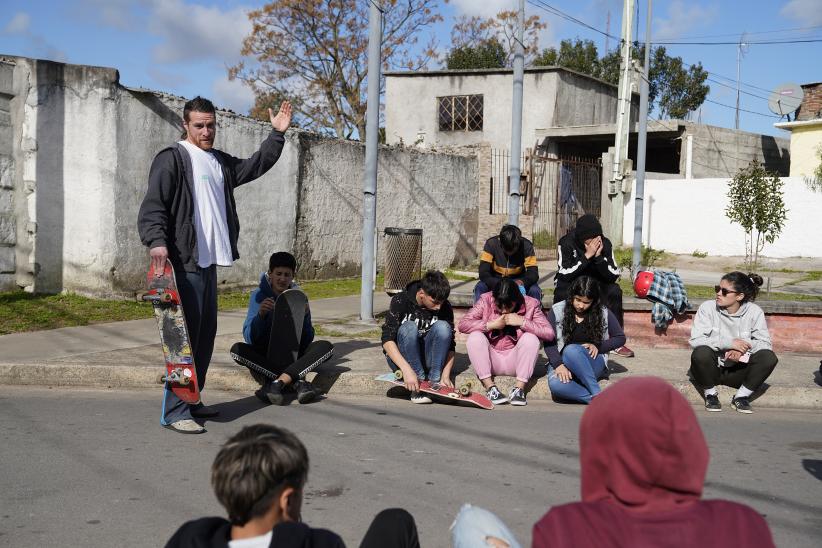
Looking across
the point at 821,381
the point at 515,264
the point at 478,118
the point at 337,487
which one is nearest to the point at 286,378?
the point at 337,487

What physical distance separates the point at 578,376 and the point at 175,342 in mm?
3413

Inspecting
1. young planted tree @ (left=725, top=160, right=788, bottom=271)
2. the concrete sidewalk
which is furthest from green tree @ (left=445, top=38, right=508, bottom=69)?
the concrete sidewalk

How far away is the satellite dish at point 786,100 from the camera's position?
2628cm

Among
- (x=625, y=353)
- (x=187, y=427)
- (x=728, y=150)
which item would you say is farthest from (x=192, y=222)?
(x=728, y=150)

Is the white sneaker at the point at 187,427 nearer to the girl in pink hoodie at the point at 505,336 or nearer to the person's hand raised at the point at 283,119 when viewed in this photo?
the person's hand raised at the point at 283,119

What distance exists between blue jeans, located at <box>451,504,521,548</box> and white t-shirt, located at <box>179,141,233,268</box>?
3720 millimetres

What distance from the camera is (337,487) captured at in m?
4.99

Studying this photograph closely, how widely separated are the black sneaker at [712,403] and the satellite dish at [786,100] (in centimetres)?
2165

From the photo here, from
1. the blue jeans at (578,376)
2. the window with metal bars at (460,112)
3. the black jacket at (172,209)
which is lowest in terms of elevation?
the blue jeans at (578,376)

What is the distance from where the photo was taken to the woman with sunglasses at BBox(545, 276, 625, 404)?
7523mm

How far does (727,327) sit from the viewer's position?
302 inches

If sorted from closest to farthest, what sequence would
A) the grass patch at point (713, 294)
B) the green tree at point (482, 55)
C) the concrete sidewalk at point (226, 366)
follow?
the concrete sidewalk at point (226, 366) → the grass patch at point (713, 294) → the green tree at point (482, 55)

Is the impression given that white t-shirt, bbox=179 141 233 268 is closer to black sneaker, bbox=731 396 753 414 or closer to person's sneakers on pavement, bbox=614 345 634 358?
black sneaker, bbox=731 396 753 414

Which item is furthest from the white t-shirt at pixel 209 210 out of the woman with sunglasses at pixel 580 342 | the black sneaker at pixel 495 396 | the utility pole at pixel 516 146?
the utility pole at pixel 516 146
